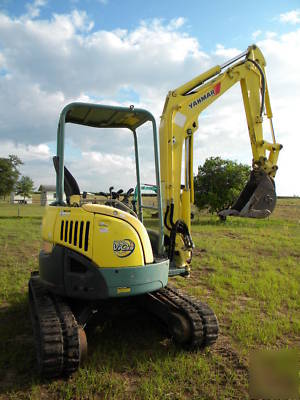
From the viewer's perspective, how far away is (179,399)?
343 cm

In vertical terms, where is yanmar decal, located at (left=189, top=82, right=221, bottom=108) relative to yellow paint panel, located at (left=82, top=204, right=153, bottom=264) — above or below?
above

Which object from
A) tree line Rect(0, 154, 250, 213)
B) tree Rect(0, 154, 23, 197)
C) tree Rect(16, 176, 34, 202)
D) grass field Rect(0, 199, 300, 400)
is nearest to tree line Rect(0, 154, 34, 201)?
tree Rect(0, 154, 23, 197)

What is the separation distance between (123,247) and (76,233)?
55 centimetres

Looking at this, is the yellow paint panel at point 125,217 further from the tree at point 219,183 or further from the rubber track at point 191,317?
the tree at point 219,183

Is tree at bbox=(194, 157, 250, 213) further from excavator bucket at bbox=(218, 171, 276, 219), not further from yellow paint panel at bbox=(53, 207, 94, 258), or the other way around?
yellow paint panel at bbox=(53, 207, 94, 258)

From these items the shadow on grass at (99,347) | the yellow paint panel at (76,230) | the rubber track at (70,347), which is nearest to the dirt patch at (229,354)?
the shadow on grass at (99,347)

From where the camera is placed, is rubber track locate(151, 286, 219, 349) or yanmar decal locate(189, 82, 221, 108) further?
yanmar decal locate(189, 82, 221, 108)

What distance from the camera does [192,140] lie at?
6406mm

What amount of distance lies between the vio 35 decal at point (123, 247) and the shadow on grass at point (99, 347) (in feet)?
4.09

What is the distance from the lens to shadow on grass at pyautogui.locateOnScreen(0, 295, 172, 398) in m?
3.82

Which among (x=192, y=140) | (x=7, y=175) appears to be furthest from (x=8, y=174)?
(x=192, y=140)

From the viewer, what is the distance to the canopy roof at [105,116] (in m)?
4.59

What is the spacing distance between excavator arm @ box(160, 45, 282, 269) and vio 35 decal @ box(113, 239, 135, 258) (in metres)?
1.94

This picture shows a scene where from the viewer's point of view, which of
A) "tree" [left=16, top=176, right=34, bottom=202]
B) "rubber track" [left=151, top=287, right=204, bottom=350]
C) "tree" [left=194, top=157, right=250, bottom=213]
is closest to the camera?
"rubber track" [left=151, top=287, right=204, bottom=350]
